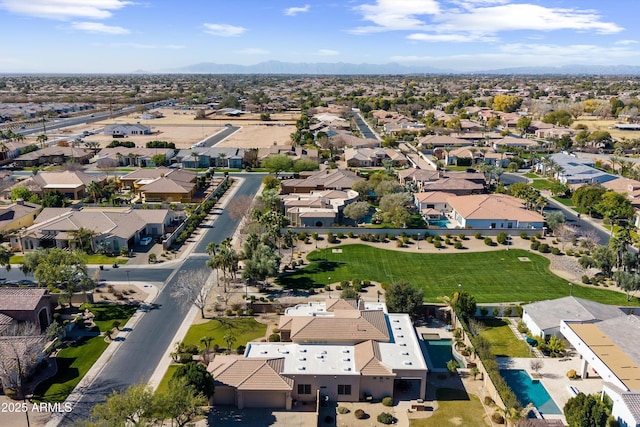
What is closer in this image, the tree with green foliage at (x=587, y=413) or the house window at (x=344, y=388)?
the tree with green foliage at (x=587, y=413)

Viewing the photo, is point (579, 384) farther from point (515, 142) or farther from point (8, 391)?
point (515, 142)

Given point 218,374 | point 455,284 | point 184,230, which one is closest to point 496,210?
point 455,284

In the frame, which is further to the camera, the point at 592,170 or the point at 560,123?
the point at 560,123

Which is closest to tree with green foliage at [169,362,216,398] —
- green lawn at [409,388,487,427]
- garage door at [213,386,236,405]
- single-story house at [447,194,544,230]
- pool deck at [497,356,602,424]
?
garage door at [213,386,236,405]

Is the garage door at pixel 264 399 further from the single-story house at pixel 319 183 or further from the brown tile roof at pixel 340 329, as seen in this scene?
the single-story house at pixel 319 183

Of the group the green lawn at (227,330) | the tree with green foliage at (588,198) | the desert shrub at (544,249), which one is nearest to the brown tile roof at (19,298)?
the green lawn at (227,330)

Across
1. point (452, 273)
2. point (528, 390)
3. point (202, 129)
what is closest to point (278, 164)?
point (452, 273)
